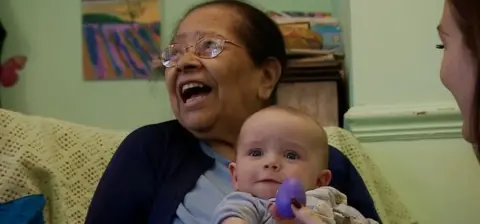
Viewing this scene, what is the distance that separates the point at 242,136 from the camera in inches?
46.1

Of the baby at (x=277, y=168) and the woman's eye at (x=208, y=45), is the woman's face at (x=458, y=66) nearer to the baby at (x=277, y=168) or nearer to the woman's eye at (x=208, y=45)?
the baby at (x=277, y=168)

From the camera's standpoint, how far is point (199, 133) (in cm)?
140

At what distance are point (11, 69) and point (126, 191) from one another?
1271mm

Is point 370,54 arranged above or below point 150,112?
above

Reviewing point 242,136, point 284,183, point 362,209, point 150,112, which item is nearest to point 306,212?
point 284,183

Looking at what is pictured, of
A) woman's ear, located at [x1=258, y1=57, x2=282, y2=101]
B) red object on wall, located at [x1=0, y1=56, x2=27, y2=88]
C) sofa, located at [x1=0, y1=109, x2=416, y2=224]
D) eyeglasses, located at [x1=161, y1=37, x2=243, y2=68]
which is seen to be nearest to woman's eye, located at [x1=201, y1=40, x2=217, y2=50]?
eyeglasses, located at [x1=161, y1=37, x2=243, y2=68]

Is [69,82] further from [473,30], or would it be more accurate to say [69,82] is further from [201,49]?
[473,30]

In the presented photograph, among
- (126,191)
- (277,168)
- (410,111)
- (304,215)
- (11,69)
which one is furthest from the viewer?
(11,69)

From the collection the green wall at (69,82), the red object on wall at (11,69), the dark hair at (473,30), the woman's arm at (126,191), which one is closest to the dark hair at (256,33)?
the woman's arm at (126,191)

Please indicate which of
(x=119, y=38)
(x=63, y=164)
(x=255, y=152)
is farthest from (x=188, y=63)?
(x=119, y=38)

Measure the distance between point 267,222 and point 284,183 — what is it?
0.24ft

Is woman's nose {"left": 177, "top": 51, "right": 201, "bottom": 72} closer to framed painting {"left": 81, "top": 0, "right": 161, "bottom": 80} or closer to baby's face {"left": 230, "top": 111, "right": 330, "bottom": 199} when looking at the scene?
baby's face {"left": 230, "top": 111, "right": 330, "bottom": 199}

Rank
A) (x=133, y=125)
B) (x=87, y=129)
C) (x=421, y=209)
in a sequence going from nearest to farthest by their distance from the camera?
(x=87, y=129), (x=421, y=209), (x=133, y=125)

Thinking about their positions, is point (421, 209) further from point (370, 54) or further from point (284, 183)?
point (284, 183)
